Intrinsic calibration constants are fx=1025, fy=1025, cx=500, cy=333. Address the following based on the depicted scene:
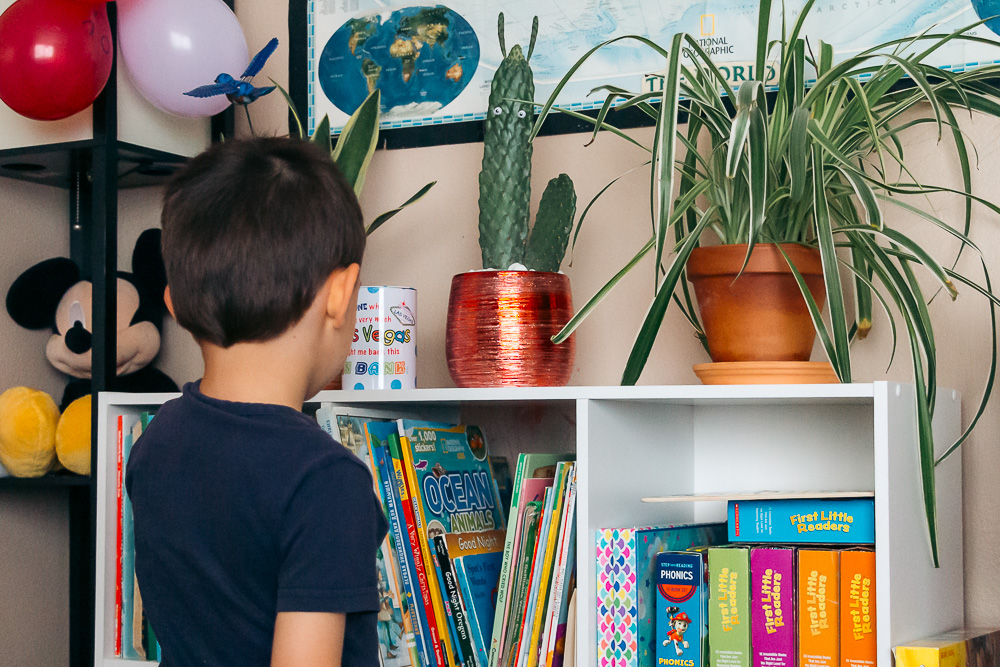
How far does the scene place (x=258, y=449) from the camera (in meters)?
0.78

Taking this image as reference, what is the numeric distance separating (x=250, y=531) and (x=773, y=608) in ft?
2.14

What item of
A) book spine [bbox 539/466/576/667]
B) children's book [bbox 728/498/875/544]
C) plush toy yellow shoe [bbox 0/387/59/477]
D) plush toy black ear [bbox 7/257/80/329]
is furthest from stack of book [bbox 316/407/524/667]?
plush toy black ear [bbox 7/257/80/329]

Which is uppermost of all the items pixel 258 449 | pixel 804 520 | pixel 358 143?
pixel 358 143

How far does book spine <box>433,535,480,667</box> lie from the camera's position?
1.31m

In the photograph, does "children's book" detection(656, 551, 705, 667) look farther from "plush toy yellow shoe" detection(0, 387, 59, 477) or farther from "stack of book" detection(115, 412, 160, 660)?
"plush toy yellow shoe" detection(0, 387, 59, 477)

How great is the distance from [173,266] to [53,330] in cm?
120

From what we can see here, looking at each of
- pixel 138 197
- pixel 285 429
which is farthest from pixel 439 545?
pixel 138 197

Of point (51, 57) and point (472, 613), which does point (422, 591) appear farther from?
point (51, 57)

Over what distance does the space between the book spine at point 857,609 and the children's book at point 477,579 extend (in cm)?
44

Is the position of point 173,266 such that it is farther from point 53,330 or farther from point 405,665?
point 53,330

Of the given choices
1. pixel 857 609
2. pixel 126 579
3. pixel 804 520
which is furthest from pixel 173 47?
pixel 857 609

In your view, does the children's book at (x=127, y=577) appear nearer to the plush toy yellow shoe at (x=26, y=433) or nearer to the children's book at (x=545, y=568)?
the plush toy yellow shoe at (x=26, y=433)

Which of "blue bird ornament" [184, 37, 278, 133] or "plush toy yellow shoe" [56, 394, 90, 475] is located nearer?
"blue bird ornament" [184, 37, 278, 133]

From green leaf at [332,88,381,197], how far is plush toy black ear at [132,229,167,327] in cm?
51
